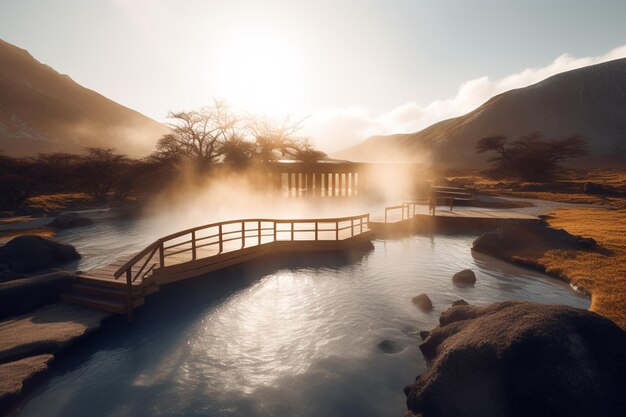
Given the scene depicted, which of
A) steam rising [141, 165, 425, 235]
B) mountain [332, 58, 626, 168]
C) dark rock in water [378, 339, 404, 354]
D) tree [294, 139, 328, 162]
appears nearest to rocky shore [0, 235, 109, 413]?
dark rock in water [378, 339, 404, 354]

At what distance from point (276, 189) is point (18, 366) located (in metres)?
32.2

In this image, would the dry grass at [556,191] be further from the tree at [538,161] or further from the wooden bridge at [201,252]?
the wooden bridge at [201,252]

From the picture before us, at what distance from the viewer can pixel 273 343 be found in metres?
9.36

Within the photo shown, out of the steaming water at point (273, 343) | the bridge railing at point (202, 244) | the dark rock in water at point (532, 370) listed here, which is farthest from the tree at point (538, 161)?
the dark rock in water at point (532, 370)

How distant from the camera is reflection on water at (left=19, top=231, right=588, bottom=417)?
23.0 ft

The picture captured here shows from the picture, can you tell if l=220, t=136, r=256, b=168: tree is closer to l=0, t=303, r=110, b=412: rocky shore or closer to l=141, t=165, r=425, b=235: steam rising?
l=141, t=165, r=425, b=235: steam rising

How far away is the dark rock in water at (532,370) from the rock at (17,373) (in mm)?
8083

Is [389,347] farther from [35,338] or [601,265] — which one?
[601,265]

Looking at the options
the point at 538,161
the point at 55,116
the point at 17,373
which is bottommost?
the point at 17,373

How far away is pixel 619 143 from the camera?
95062 mm

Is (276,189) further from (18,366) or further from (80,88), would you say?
(80,88)

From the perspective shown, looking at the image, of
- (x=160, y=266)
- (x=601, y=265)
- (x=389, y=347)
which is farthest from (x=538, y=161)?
(x=160, y=266)

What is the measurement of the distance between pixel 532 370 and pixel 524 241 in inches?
571

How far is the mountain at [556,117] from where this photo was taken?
A: 341 feet
